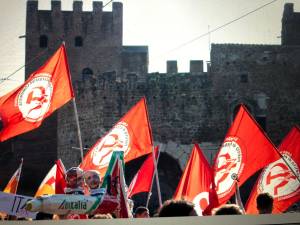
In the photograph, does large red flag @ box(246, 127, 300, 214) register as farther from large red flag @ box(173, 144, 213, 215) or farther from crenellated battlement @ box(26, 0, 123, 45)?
crenellated battlement @ box(26, 0, 123, 45)

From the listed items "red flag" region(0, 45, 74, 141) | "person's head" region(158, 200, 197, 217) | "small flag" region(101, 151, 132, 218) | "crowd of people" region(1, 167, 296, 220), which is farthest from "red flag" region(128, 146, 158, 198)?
"person's head" region(158, 200, 197, 217)

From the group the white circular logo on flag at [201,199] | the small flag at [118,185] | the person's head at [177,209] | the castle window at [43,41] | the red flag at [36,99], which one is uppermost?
the castle window at [43,41]

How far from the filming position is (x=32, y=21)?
103ft

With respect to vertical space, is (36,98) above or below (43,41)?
below

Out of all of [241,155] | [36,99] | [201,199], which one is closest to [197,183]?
[201,199]

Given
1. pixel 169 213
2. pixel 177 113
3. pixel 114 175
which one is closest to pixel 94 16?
pixel 177 113

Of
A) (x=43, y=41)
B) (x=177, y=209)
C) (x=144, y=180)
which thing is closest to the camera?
(x=177, y=209)

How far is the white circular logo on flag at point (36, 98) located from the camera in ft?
32.6

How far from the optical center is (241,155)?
36.6 feet

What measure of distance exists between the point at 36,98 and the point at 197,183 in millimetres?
2975

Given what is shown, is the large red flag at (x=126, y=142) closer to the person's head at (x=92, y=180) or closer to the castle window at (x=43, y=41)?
the person's head at (x=92, y=180)

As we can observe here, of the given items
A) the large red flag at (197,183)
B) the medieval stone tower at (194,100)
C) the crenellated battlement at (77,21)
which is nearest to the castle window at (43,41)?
the crenellated battlement at (77,21)

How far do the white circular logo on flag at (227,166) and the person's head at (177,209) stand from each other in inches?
272

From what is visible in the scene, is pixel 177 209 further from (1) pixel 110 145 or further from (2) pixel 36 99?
(1) pixel 110 145
